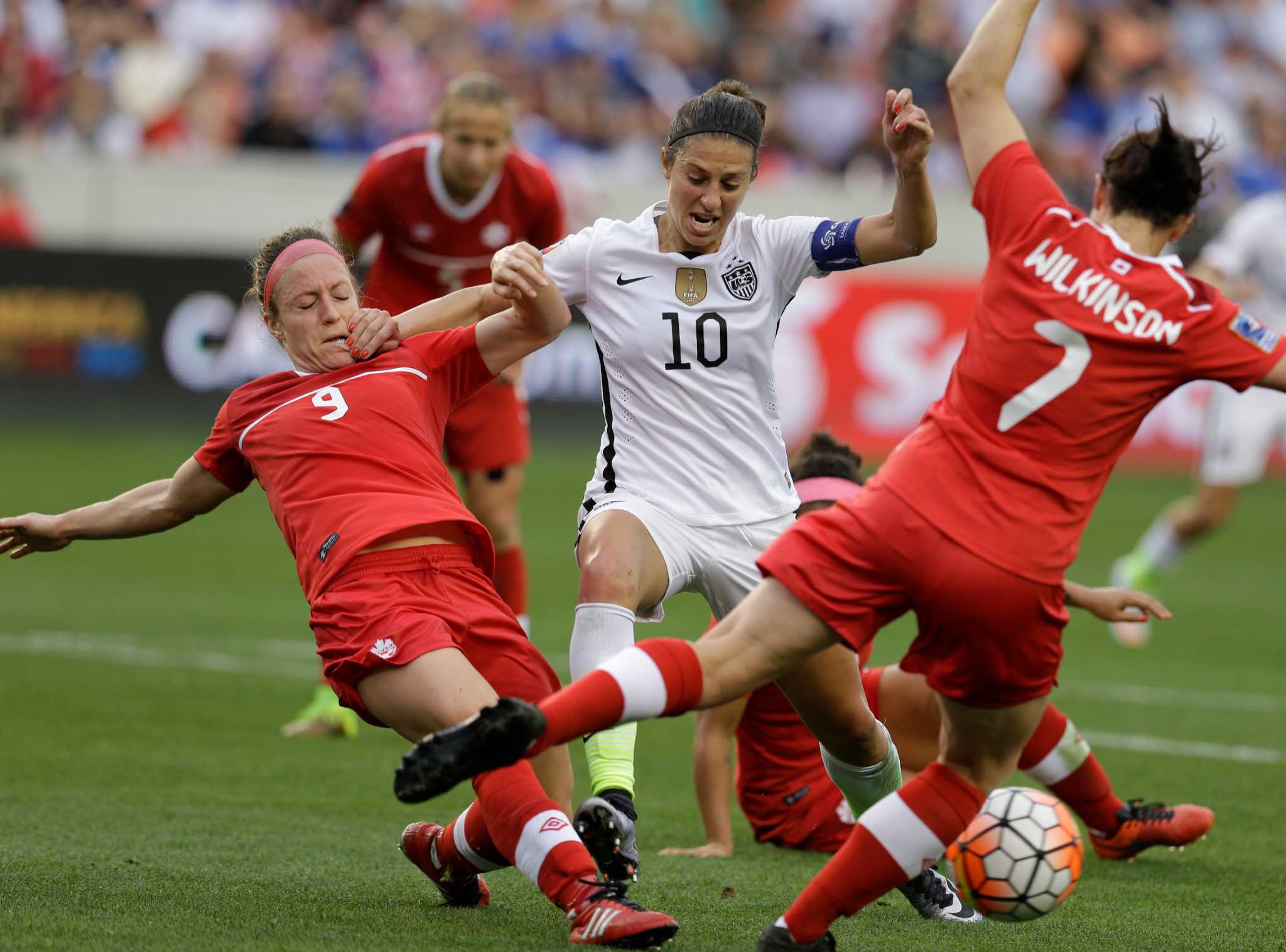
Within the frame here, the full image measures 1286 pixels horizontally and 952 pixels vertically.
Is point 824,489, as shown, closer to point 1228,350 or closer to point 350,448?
point 350,448

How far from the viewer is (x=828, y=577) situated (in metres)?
3.78

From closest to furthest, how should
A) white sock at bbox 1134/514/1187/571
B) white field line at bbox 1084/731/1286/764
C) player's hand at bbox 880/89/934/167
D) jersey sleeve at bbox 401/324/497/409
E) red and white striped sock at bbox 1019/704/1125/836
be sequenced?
player's hand at bbox 880/89/934/167 → jersey sleeve at bbox 401/324/497/409 → red and white striped sock at bbox 1019/704/1125/836 → white field line at bbox 1084/731/1286/764 → white sock at bbox 1134/514/1187/571

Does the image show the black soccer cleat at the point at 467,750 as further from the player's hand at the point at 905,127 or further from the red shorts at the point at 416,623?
the player's hand at the point at 905,127

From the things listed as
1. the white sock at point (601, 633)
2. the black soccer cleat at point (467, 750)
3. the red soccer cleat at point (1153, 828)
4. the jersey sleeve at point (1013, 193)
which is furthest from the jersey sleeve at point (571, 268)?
the red soccer cleat at point (1153, 828)

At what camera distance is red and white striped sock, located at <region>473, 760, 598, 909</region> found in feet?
13.3

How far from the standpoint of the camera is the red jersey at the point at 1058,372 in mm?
3723

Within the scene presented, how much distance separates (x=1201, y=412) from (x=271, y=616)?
10700 mm

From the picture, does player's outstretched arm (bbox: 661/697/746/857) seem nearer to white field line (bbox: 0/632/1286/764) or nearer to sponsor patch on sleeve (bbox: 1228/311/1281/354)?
sponsor patch on sleeve (bbox: 1228/311/1281/354)

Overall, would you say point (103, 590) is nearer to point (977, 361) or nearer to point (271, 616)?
point (271, 616)

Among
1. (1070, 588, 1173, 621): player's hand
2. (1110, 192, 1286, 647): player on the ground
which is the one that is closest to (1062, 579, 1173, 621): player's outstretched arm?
(1070, 588, 1173, 621): player's hand

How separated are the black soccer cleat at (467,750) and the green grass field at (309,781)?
0.67m

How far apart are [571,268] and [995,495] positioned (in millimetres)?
1738

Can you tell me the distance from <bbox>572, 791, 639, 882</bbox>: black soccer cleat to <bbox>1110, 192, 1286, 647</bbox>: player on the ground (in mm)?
6716

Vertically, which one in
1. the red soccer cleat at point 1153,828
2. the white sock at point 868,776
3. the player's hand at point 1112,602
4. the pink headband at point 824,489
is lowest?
the red soccer cleat at point 1153,828
